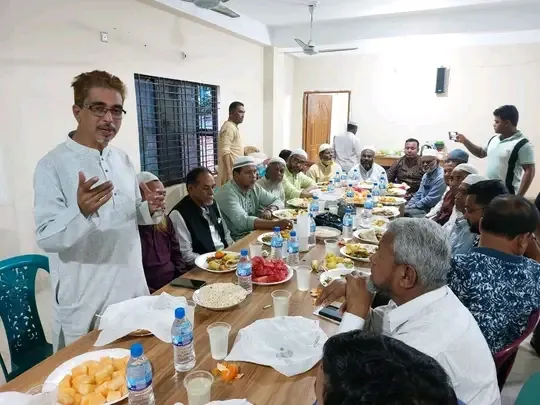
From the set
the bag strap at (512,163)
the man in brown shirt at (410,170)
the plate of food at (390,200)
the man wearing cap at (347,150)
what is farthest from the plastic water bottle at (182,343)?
the man wearing cap at (347,150)

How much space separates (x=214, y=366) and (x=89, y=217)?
65 centimetres

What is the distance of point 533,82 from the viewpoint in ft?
21.5

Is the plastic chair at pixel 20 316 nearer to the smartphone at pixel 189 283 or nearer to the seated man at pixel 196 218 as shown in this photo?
the smartphone at pixel 189 283

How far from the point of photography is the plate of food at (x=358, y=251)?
209 cm

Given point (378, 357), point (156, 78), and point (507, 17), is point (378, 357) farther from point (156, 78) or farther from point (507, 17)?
point (507, 17)

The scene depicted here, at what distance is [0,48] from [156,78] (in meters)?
1.79

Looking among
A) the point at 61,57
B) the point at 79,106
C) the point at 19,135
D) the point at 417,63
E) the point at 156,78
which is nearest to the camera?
the point at 79,106

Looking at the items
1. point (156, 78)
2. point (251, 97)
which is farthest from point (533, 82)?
point (156, 78)

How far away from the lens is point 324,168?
5180mm

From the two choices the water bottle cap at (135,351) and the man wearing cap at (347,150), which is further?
the man wearing cap at (347,150)

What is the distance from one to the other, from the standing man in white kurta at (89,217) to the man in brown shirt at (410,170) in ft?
14.4

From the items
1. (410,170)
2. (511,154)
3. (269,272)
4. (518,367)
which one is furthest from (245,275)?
(410,170)

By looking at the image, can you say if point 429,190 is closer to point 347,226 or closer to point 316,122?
point 347,226

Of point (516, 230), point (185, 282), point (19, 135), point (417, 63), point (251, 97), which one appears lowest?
point (185, 282)
